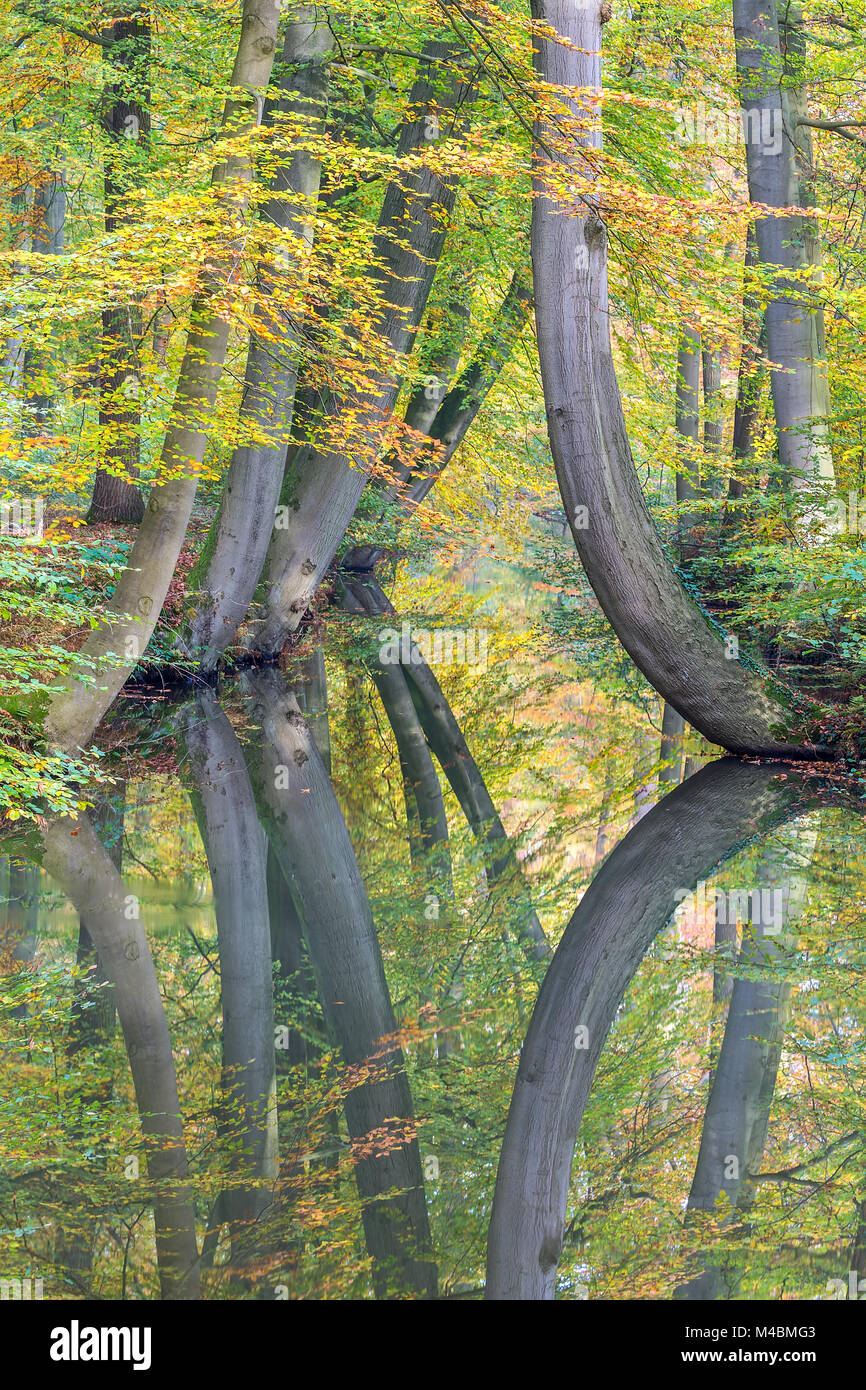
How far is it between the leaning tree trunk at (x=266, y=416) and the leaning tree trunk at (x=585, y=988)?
4.17 m

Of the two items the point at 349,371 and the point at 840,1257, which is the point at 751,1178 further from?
the point at 349,371

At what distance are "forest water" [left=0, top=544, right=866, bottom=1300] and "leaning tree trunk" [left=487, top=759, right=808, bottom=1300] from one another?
2 centimetres

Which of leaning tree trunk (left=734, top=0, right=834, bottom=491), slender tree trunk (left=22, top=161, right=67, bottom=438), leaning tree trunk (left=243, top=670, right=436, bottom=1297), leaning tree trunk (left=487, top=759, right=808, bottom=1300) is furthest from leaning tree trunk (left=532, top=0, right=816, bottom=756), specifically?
slender tree trunk (left=22, top=161, right=67, bottom=438)

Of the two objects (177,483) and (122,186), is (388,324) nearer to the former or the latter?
(122,186)

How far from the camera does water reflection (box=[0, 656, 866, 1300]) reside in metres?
3.43

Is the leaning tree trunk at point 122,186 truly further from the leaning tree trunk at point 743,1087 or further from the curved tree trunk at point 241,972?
the leaning tree trunk at point 743,1087

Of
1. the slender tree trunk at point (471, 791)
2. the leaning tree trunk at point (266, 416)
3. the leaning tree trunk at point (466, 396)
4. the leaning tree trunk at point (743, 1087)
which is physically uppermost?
the leaning tree trunk at point (466, 396)

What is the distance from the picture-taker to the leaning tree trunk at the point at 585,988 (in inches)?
143

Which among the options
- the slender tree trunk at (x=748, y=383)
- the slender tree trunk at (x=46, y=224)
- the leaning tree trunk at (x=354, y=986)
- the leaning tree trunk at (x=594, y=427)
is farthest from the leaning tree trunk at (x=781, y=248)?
the slender tree trunk at (x=46, y=224)

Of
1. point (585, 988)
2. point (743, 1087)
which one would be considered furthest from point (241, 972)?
point (743, 1087)

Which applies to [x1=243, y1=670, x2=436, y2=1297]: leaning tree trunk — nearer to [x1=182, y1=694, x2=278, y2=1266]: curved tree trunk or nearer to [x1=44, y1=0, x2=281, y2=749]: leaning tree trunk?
[x1=182, y1=694, x2=278, y2=1266]: curved tree trunk

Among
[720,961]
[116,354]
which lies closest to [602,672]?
[116,354]

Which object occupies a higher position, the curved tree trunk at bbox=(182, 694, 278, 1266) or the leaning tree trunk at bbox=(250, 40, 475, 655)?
the leaning tree trunk at bbox=(250, 40, 475, 655)

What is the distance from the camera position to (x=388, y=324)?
1185 centimetres
